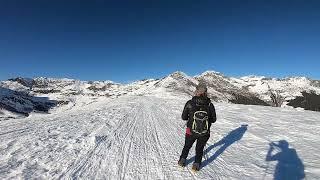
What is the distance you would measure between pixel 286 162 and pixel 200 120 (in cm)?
379

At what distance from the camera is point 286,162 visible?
11.1 metres

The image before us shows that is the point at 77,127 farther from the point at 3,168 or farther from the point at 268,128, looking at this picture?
the point at 268,128

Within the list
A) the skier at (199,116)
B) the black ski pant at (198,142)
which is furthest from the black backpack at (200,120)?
the black ski pant at (198,142)

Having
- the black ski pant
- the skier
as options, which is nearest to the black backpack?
the skier

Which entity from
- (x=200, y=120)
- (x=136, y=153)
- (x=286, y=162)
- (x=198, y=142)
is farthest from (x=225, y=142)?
(x=200, y=120)

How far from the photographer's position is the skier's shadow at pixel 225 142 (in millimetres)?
10924

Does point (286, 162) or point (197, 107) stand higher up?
point (197, 107)

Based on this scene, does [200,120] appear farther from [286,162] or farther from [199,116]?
[286,162]

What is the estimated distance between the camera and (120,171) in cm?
923

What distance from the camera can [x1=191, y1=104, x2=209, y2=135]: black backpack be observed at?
368 inches

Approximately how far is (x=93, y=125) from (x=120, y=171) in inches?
380

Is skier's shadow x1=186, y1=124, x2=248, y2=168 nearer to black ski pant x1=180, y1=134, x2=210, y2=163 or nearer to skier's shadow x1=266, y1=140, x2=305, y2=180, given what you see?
black ski pant x1=180, y1=134, x2=210, y2=163

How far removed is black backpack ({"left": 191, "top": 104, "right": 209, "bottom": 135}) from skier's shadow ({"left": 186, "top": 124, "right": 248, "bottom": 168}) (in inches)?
55.6

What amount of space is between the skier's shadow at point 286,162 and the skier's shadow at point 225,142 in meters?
1.71
